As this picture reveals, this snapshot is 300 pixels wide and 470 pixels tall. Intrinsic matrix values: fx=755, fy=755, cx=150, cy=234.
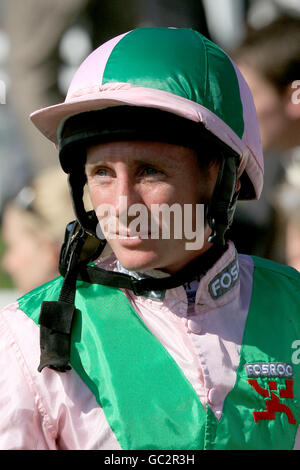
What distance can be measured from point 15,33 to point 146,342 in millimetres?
3770

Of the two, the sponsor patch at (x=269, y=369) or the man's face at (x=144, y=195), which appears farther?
the sponsor patch at (x=269, y=369)

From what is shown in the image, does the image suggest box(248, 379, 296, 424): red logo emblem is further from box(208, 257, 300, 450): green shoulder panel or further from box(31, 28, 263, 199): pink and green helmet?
box(31, 28, 263, 199): pink and green helmet

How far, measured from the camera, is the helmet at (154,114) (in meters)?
2.30

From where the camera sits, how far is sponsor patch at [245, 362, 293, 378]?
95.6 inches

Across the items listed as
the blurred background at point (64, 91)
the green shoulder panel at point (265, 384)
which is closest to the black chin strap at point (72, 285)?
the green shoulder panel at point (265, 384)

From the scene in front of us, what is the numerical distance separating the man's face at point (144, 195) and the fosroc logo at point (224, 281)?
0.18 meters

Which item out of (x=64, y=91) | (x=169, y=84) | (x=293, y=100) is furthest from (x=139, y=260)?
(x=64, y=91)

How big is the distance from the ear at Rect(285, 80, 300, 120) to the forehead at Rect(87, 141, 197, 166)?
2.63 meters

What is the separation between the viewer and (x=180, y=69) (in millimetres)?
2396

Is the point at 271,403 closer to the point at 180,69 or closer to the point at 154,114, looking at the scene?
the point at 154,114

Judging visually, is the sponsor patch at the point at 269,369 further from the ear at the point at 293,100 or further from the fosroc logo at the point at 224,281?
the ear at the point at 293,100

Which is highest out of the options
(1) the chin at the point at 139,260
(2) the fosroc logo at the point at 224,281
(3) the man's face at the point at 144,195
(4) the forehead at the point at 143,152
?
(4) the forehead at the point at 143,152
